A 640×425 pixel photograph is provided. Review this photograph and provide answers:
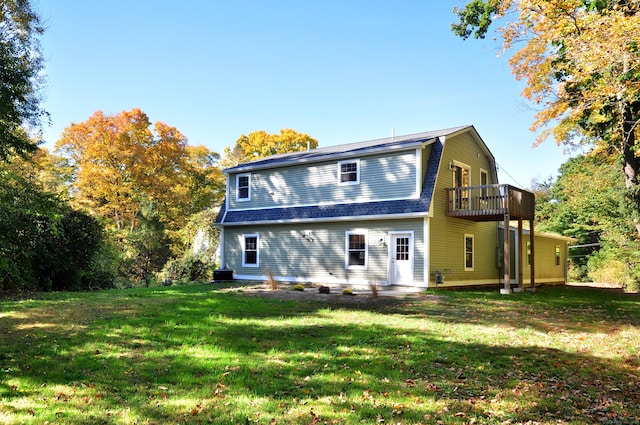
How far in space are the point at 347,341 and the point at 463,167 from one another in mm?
13500

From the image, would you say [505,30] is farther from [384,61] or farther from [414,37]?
[384,61]

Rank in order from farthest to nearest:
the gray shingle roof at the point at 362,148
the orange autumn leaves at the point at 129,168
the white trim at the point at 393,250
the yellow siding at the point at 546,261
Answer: the orange autumn leaves at the point at 129,168
the yellow siding at the point at 546,261
the gray shingle roof at the point at 362,148
the white trim at the point at 393,250

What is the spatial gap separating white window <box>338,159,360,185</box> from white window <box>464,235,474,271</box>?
204 inches

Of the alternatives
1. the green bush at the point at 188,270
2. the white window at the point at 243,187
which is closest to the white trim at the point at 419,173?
the white window at the point at 243,187

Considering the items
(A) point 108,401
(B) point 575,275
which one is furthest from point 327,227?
(B) point 575,275

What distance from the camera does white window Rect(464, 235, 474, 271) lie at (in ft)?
60.9

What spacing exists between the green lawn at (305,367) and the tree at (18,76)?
153 inches

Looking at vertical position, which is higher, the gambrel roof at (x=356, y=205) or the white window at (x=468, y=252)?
the gambrel roof at (x=356, y=205)

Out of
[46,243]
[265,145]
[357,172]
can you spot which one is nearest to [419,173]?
[357,172]

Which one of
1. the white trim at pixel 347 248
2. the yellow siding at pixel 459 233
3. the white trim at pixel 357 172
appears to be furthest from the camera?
the white trim at pixel 357 172

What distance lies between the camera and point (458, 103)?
68.5 feet

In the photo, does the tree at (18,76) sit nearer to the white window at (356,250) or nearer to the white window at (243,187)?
the white window at (243,187)

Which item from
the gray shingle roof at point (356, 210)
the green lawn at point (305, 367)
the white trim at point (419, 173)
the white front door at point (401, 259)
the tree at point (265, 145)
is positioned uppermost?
the tree at point (265, 145)

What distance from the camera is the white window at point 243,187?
2123 cm
